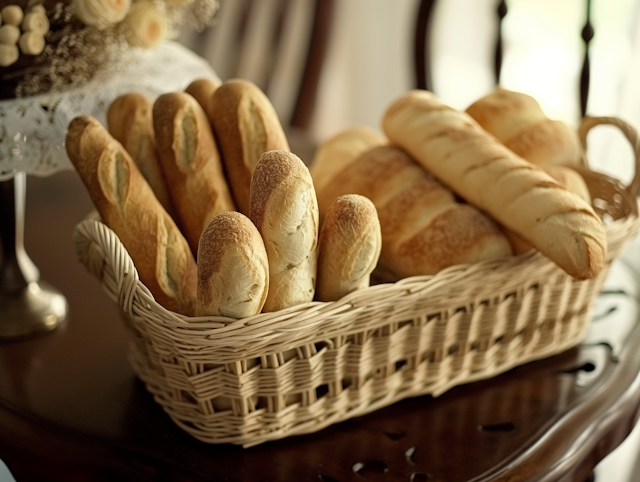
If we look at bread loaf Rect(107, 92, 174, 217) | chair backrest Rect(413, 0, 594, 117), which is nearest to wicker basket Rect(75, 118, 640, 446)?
bread loaf Rect(107, 92, 174, 217)

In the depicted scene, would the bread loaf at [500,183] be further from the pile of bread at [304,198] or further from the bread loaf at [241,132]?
the bread loaf at [241,132]

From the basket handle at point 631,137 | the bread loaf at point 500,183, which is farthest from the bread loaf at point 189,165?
the basket handle at point 631,137

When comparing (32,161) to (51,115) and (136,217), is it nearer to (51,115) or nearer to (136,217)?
(51,115)

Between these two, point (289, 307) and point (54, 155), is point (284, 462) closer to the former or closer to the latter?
point (289, 307)

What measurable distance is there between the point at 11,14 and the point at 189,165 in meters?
0.24

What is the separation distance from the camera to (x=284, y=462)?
0.66 m

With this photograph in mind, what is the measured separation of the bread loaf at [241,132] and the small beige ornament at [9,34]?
23cm

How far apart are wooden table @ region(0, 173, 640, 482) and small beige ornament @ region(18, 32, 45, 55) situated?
34cm

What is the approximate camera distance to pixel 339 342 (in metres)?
0.66

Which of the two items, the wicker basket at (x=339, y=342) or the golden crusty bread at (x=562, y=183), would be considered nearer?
the wicker basket at (x=339, y=342)

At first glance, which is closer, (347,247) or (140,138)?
(347,247)

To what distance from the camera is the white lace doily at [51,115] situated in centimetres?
77

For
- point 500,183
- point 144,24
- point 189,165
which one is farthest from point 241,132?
point 500,183

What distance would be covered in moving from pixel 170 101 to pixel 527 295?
475mm
